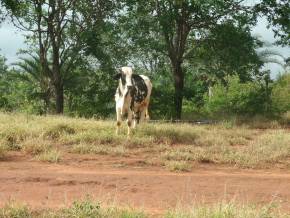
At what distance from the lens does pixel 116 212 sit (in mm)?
6484

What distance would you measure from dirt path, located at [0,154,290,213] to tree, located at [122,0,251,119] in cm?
1069

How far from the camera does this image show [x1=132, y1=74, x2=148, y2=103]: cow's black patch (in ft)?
50.0

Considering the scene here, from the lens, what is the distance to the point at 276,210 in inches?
280

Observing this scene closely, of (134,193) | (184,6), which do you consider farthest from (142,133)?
(184,6)

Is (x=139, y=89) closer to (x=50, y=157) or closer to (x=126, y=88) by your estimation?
(x=126, y=88)

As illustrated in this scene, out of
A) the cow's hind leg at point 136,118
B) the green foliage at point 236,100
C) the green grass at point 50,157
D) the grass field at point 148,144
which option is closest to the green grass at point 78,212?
the grass field at point 148,144

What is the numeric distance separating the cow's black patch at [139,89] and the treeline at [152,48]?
16.4 feet

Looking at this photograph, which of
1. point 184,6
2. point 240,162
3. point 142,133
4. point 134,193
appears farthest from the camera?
point 184,6

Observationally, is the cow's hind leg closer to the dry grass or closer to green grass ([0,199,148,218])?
the dry grass

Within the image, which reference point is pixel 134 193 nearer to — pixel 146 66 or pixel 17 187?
pixel 17 187

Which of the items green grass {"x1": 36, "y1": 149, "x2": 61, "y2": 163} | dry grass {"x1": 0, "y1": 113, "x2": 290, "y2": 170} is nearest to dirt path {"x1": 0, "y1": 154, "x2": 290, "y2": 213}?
green grass {"x1": 36, "y1": 149, "x2": 61, "y2": 163}

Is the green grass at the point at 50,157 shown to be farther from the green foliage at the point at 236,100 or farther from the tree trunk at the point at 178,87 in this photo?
the green foliage at the point at 236,100

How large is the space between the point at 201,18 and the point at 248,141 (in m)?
8.68

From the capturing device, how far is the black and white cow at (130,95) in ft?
47.9
